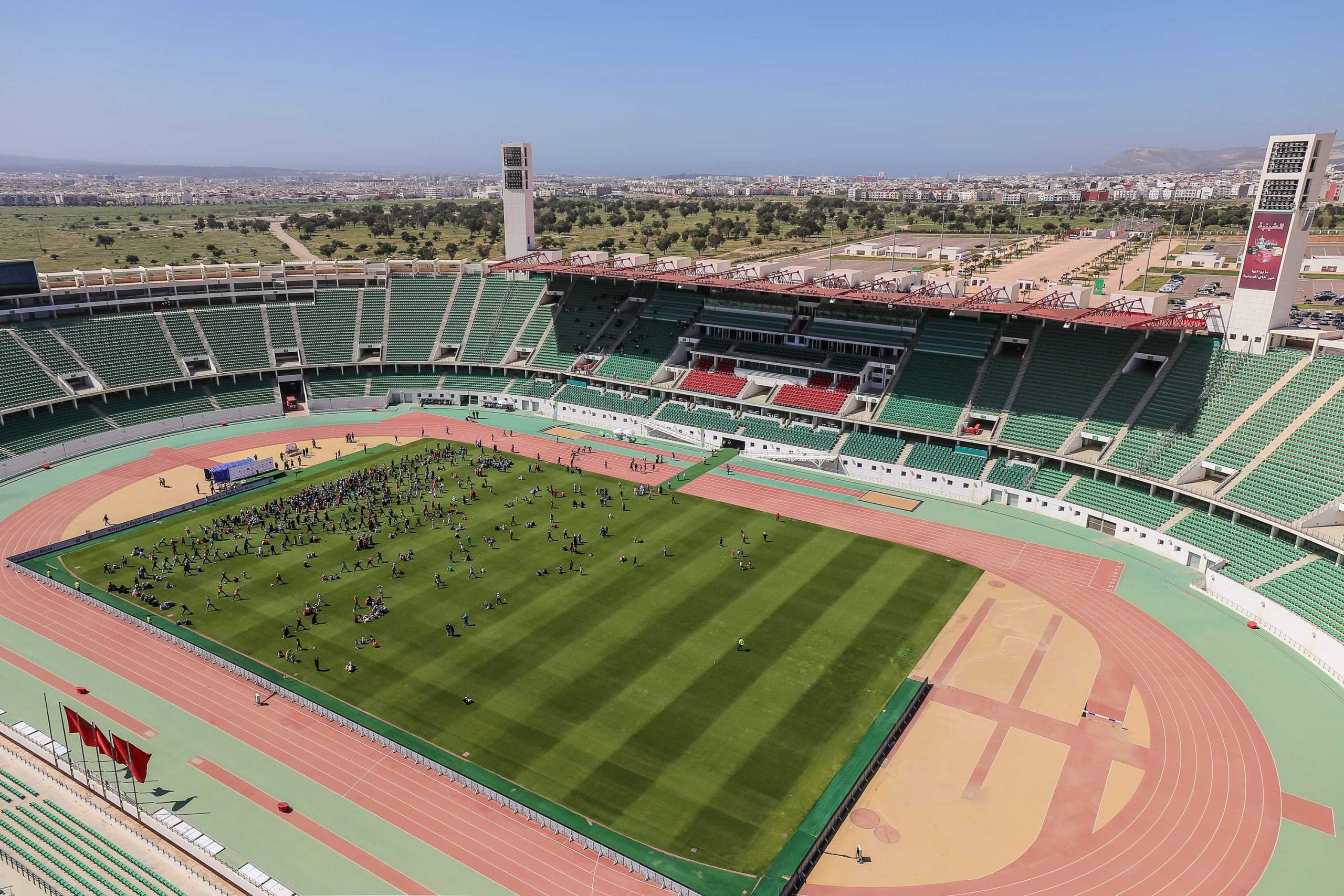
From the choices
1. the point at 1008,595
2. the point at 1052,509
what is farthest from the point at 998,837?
the point at 1052,509

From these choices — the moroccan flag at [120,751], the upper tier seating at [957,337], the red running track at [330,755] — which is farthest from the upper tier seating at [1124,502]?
the moroccan flag at [120,751]

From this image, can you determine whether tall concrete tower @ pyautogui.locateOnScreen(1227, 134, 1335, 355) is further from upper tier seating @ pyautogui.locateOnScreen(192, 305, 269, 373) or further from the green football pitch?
upper tier seating @ pyautogui.locateOnScreen(192, 305, 269, 373)

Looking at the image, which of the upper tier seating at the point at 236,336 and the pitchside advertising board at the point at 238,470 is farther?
the upper tier seating at the point at 236,336

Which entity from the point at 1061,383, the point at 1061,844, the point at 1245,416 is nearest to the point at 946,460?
the point at 1061,383

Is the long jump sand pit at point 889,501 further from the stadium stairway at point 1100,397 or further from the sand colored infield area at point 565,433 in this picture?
the sand colored infield area at point 565,433

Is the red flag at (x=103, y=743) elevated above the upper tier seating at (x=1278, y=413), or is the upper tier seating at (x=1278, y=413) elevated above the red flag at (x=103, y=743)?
the upper tier seating at (x=1278, y=413)
